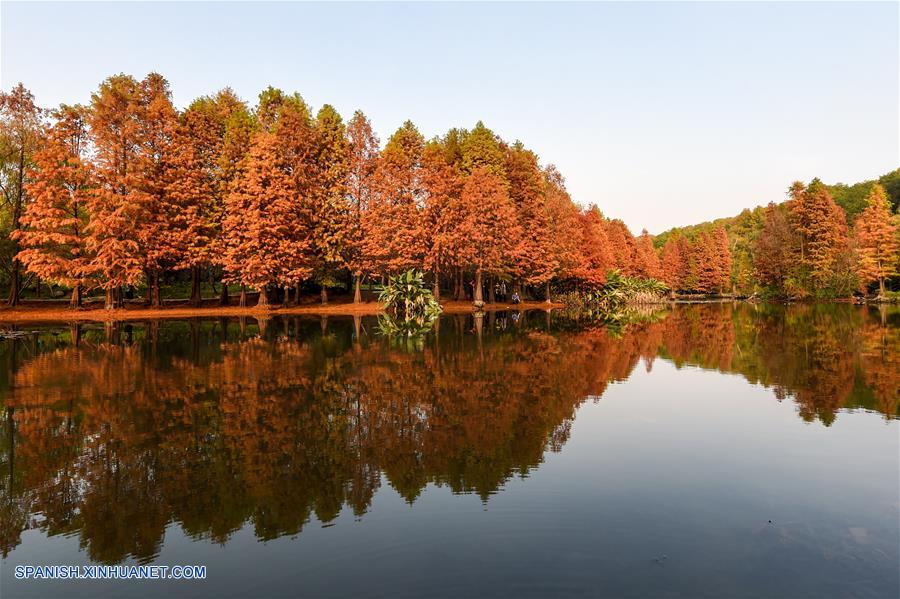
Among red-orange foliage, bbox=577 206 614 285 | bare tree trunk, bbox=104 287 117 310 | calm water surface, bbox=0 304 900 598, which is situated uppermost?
red-orange foliage, bbox=577 206 614 285

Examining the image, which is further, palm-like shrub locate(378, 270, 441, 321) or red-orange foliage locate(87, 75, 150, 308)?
palm-like shrub locate(378, 270, 441, 321)

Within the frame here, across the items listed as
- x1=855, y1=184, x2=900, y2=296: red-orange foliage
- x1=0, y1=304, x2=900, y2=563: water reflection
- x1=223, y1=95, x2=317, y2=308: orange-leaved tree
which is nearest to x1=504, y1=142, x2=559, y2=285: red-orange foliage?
x1=223, y1=95, x2=317, y2=308: orange-leaved tree

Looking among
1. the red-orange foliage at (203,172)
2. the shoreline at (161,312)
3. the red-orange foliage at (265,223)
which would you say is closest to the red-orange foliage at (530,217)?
the shoreline at (161,312)

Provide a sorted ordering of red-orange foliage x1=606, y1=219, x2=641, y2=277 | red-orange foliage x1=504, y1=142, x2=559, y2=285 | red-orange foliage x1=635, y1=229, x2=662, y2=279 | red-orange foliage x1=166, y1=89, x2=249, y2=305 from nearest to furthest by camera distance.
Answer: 1. red-orange foliage x1=166, y1=89, x2=249, y2=305
2. red-orange foliage x1=504, y1=142, x2=559, y2=285
3. red-orange foliage x1=606, y1=219, x2=641, y2=277
4. red-orange foliage x1=635, y1=229, x2=662, y2=279

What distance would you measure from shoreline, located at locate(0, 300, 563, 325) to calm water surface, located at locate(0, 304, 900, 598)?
2350cm

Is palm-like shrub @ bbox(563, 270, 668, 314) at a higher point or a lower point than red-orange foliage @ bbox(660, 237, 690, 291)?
lower

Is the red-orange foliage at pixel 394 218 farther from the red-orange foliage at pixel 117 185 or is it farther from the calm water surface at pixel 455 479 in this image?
the calm water surface at pixel 455 479

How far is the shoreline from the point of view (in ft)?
120

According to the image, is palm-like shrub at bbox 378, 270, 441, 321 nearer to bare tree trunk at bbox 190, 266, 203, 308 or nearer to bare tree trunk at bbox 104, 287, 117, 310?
bare tree trunk at bbox 190, 266, 203, 308

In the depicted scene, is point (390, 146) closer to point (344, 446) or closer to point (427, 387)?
point (427, 387)

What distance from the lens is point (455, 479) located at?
752 centimetres

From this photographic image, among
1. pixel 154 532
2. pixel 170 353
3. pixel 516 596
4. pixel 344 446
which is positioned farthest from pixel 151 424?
pixel 170 353

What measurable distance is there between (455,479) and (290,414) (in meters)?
4.64

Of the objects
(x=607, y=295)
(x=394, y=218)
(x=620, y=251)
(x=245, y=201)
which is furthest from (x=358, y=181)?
(x=620, y=251)
